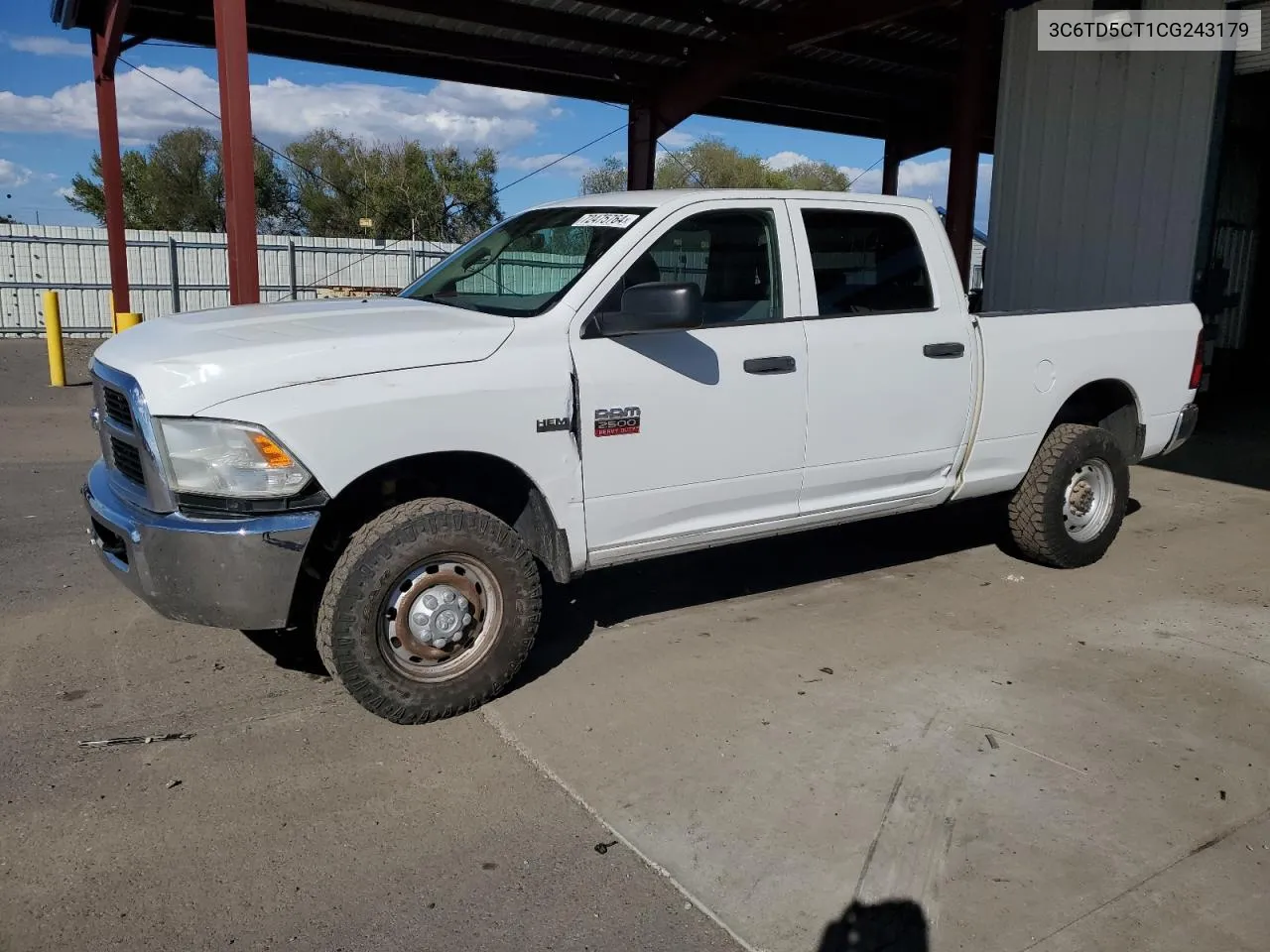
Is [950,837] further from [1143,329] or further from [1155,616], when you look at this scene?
[1143,329]

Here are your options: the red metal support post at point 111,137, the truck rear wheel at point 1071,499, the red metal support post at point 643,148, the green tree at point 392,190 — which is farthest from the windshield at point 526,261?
the green tree at point 392,190

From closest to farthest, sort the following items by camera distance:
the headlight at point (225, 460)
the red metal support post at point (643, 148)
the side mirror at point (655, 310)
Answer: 1. the headlight at point (225, 460)
2. the side mirror at point (655, 310)
3. the red metal support post at point (643, 148)

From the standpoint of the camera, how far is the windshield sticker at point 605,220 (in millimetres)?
4491

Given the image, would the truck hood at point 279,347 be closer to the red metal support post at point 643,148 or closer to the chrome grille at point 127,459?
the chrome grille at point 127,459

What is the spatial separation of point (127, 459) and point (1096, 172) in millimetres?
10465

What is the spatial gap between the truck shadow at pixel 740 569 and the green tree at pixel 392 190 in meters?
39.2

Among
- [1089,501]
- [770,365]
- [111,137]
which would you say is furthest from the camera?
[111,137]

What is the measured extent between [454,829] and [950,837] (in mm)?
1574

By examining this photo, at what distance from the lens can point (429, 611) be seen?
3.96 meters

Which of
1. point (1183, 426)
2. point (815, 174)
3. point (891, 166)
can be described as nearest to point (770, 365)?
point (1183, 426)

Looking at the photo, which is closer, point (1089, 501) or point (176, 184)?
point (1089, 501)

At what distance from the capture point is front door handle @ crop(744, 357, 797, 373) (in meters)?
4.55

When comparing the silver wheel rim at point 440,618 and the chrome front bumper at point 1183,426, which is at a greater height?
the chrome front bumper at point 1183,426

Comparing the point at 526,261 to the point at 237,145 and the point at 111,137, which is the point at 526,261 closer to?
the point at 237,145
